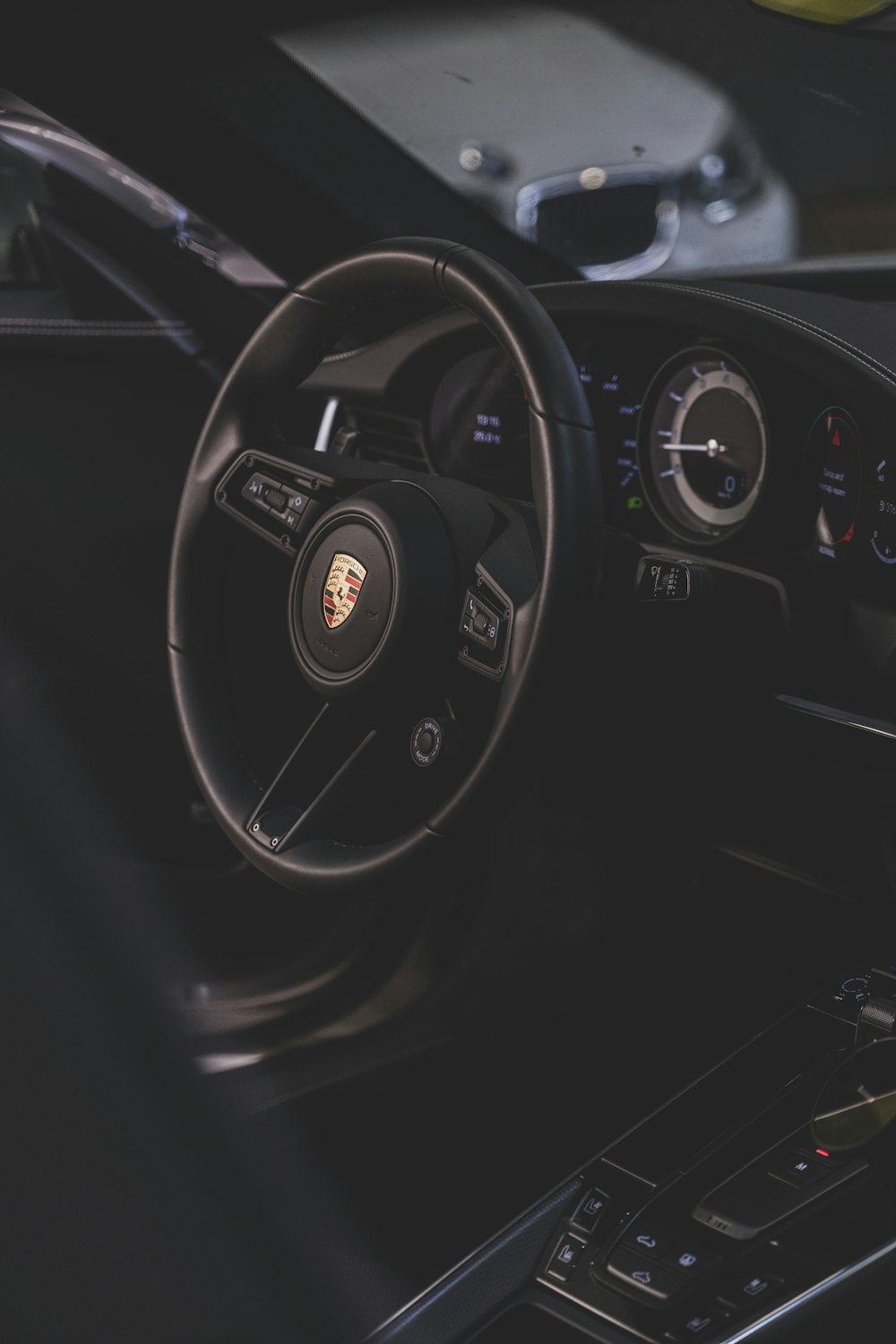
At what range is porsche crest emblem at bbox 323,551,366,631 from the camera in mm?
1033

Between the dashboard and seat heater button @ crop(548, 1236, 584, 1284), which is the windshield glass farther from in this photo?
seat heater button @ crop(548, 1236, 584, 1284)

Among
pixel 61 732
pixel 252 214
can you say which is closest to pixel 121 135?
pixel 252 214

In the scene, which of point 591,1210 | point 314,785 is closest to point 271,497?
point 314,785

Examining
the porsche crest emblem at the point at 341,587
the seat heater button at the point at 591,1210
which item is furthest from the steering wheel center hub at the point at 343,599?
the seat heater button at the point at 591,1210

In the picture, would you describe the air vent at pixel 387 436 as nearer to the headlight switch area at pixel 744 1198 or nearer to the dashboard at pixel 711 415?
the dashboard at pixel 711 415

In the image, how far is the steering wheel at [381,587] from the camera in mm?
942

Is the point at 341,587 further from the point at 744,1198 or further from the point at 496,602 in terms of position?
the point at 744,1198

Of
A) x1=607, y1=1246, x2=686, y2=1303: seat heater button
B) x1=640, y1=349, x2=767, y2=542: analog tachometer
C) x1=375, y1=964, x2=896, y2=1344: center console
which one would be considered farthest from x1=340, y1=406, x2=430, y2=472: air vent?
x1=607, y1=1246, x2=686, y2=1303: seat heater button

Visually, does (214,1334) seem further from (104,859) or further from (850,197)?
(850,197)

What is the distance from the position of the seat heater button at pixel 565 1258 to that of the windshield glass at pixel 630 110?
41.0 inches

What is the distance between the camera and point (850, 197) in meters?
1.58

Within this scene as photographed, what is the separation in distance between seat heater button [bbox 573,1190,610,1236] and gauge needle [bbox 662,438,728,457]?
0.72 meters

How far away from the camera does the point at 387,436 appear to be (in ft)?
5.19

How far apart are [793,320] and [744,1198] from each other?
2.49ft
